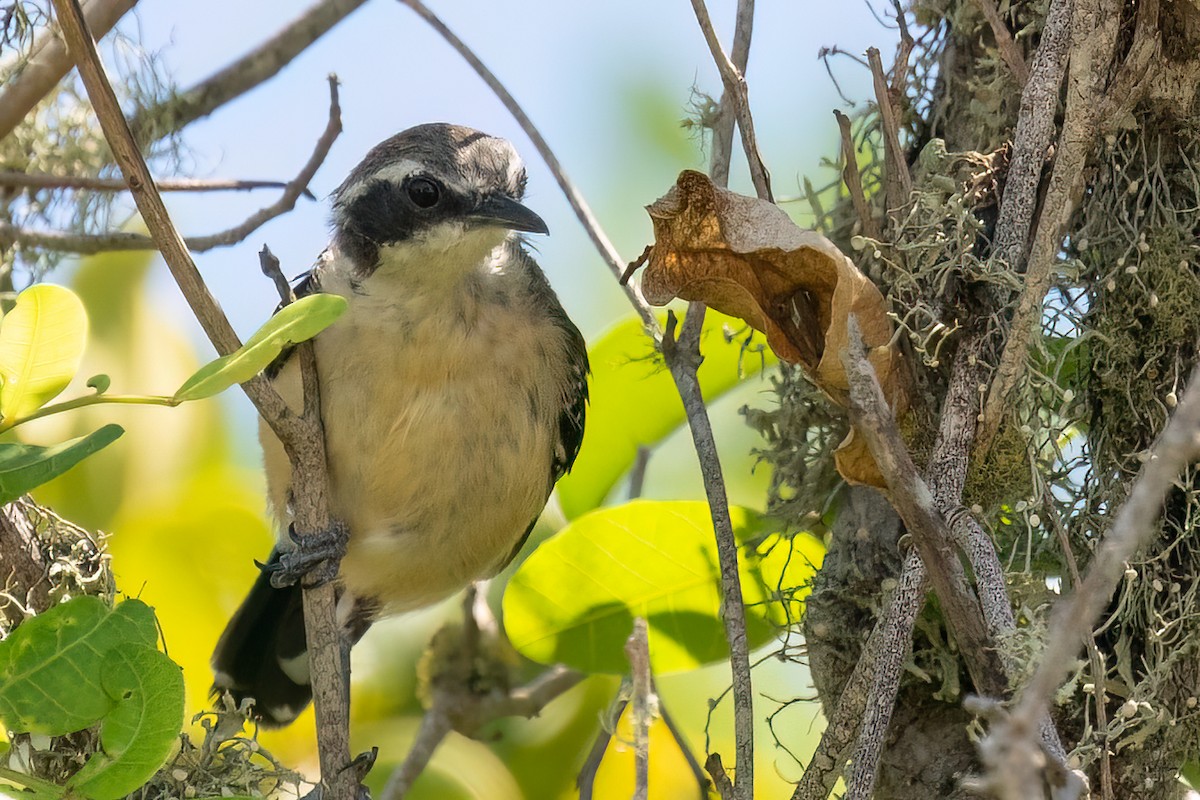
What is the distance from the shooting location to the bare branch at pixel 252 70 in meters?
4.45

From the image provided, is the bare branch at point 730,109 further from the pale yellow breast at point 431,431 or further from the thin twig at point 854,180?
the pale yellow breast at point 431,431

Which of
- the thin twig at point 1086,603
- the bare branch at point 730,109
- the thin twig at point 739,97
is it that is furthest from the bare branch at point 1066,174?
the thin twig at point 1086,603

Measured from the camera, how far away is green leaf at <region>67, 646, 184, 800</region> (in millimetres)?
2299

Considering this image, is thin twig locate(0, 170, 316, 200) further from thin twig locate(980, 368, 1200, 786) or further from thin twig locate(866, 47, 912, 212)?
thin twig locate(980, 368, 1200, 786)

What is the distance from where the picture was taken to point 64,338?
7.57ft

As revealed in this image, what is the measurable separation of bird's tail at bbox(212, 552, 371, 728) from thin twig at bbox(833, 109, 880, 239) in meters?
2.20

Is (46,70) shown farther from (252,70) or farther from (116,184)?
(252,70)

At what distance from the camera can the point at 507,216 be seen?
11.6 feet

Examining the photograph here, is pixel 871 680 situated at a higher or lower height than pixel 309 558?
lower

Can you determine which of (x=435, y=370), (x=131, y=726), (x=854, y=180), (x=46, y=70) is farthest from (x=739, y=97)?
(x=46, y=70)

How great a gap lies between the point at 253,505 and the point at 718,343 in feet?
5.33

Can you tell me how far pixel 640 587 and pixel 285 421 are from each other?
1329 mm

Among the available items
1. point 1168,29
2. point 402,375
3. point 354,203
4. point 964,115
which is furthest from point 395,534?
point 1168,29

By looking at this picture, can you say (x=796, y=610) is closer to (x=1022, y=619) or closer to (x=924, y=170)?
(x=1022, y=619)
